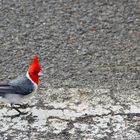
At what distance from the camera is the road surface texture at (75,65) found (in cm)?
389

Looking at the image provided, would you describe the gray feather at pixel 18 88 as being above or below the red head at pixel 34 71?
below

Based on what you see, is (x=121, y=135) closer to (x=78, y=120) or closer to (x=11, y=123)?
(x=78, y=120)

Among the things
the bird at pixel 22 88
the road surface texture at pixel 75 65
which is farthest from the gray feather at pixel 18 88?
the road surface texture at pixel 75 65

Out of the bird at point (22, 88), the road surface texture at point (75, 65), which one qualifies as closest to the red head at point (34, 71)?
the bird at point (22, 88)

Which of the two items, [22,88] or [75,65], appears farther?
[75,65]

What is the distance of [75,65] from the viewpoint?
4645 millimetres

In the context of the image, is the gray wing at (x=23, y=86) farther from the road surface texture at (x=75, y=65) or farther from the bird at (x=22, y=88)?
the road surface texture at (x=75, y=65)

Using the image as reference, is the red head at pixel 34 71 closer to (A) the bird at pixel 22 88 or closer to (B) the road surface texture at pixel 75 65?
(A) the bird at pixel 22 88

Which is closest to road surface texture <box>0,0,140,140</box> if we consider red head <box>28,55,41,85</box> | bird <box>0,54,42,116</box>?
bird <box>0,54,42,116</box>

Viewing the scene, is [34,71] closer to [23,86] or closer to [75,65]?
[23,86]

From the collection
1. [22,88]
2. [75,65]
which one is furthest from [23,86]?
[75,65]

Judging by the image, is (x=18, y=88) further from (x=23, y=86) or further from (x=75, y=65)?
(x=75, y=65)

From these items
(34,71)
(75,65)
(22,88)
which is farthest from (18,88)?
(75,65)

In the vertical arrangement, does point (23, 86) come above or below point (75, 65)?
below
